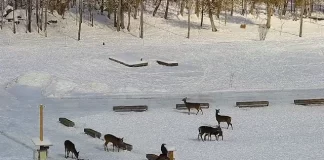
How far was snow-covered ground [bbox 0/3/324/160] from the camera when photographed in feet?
95.0

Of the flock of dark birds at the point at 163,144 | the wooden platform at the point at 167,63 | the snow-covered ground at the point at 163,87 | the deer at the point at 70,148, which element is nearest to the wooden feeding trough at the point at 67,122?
the snow-covered ground at the point at 163,87

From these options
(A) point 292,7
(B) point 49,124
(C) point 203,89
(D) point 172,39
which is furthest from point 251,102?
(A) point 292,7

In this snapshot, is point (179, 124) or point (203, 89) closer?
point (179, 124)

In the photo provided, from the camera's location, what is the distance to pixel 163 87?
4416 cm

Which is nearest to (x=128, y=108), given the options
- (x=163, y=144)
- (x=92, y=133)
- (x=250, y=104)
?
(x=92, y=133)

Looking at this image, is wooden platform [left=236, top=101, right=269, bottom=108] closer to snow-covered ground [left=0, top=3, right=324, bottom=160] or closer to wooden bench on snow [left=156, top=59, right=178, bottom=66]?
snow-covered ground [left=0, top=3, right=324, bottom=160]

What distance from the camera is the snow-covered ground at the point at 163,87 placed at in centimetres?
2895

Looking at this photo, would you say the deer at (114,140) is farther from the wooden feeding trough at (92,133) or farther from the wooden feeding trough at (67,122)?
the wooden feeding trough at (67,122)

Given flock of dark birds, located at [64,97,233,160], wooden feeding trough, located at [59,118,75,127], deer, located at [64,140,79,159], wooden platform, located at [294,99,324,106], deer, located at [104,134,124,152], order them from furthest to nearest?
wooden platform, located at [294,99,324,106] → wooden feeding trough, located at [59,118,75,127] → deer, located at [104,134,124,152] → deer, located at [64,140,79,159] → flock of dark birds, located at [64,97,233,160]

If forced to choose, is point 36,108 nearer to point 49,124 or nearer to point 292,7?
point 49,124

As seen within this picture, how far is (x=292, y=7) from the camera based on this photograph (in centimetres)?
9275

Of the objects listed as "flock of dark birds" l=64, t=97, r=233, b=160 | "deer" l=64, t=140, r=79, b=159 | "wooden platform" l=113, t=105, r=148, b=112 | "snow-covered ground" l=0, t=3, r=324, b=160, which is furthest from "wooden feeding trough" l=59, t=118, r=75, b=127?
"deer" l=64, t=140, r=79, b=159

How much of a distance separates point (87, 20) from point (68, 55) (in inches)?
675

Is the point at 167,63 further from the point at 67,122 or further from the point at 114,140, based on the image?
the point at 114,140
